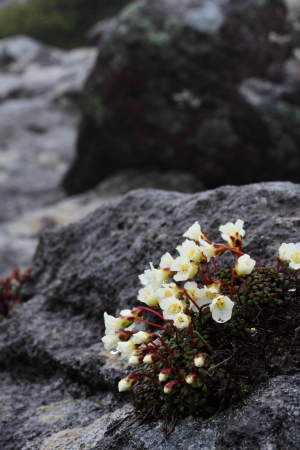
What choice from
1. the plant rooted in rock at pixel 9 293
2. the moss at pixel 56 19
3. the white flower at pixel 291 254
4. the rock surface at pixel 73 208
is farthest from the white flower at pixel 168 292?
the moss at pixel 56 19

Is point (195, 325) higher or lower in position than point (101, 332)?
higher

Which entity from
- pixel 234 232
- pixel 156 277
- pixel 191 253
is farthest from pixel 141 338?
pixel 234 232

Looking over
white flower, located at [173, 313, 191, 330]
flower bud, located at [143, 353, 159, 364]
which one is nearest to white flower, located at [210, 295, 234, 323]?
white flower, located at [173, 313, 191, 330]

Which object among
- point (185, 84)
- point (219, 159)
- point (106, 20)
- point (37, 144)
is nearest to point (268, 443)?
point (219, 159)

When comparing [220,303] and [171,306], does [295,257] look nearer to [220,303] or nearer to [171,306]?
[220,303]

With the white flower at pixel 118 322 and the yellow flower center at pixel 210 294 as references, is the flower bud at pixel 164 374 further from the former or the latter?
the yellow flower center at pixel 210 294

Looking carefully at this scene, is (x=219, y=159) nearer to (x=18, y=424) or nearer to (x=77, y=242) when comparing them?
(x=77, y=242)

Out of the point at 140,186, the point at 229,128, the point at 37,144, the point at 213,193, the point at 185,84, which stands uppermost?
the point at 213,193
